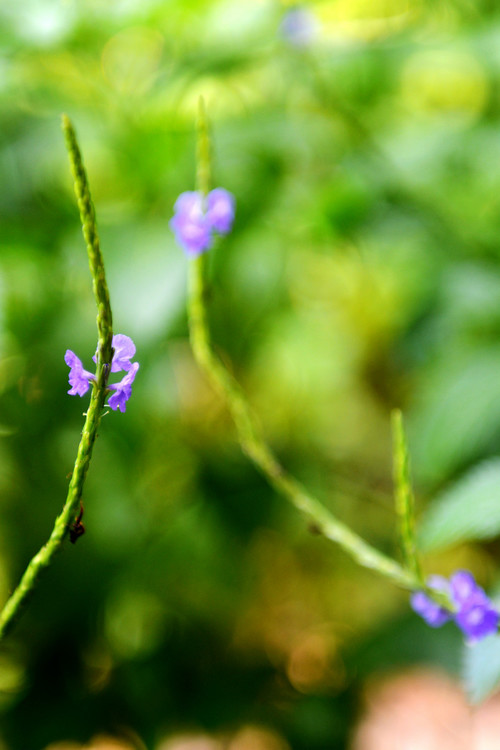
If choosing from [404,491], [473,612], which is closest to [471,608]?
[473,612]

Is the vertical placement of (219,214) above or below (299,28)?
below

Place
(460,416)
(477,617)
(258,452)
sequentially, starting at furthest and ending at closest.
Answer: (460,416)
(258,452)
(477,617)

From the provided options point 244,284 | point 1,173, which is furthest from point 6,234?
point 244,284

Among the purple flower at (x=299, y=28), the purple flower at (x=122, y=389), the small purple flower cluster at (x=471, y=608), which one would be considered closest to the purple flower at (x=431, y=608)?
the small purple flower cluster at (x=471, y=608)

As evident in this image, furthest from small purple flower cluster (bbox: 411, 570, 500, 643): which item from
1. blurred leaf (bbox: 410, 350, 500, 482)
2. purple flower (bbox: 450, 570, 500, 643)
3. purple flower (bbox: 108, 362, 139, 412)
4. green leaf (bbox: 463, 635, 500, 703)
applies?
blurred leaf (bbox: 410, 350, 500, 482)

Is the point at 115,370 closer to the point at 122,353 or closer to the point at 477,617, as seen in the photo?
the point at 122,353

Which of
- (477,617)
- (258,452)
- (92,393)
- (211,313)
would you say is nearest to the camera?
(92,393)

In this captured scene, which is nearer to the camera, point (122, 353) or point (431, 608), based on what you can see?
point (122, 353)

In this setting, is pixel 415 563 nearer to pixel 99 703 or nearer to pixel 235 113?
pixel 99 703

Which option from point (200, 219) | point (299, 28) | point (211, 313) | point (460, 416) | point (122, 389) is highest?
point (299, 28)
